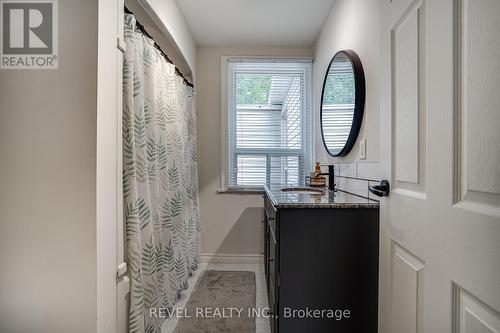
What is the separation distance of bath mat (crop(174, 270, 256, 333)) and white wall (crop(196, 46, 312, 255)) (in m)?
0.43

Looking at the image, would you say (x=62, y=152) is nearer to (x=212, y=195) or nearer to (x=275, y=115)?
(x=212, y=195)

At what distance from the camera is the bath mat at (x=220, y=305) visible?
1812 mm

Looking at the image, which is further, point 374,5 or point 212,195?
point 212,195

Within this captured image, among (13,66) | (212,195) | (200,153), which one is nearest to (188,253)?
(212,195)

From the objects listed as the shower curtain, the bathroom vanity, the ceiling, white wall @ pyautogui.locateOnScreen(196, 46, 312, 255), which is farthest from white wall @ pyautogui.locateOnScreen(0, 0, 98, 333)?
white wall @ pyautogui.locateOnScreen(196, 46, 312, 255)

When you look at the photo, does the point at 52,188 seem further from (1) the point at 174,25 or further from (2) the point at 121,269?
(1) the point at 174,25

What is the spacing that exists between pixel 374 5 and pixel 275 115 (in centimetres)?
169

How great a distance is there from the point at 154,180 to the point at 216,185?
1.48 metres

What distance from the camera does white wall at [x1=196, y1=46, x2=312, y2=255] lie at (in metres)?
3.04

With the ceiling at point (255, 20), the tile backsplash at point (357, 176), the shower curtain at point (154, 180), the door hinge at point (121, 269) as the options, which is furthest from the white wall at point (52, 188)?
the ceiling at point (255, 20)

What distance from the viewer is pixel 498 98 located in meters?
0.50

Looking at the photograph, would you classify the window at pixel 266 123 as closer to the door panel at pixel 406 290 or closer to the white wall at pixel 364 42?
the white wall at pixel 364 42

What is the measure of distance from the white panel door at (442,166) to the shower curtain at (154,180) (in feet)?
3.76

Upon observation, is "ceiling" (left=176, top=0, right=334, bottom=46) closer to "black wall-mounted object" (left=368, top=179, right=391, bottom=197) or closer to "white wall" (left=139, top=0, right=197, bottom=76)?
"white wall" (left=139, top=0, right=197, bottom=76)
